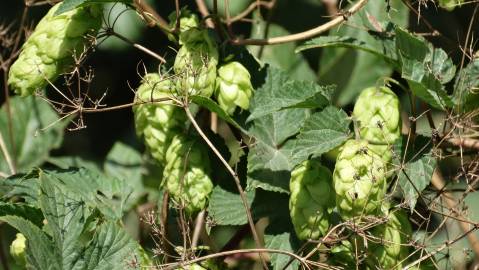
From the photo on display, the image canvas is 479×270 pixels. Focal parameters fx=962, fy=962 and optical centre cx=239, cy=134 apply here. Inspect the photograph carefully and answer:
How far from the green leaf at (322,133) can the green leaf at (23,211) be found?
34cm

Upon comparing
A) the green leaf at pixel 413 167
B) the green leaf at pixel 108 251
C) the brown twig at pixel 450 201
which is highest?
the green leaf at pixel 413 167

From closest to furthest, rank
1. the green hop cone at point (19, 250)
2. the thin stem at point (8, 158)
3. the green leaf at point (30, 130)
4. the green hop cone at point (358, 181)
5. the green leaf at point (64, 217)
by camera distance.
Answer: the green hop cone at point (358, 181)
the green leaf at point (64, 217)
the green hop cone at point (19, 250)
the thin stem at point (8, 158)
the green leaf at point (30, 130)

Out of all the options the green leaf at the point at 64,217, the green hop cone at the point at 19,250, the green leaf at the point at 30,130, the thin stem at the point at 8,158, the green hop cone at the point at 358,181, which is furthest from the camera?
the green leaf at the point at 30,130

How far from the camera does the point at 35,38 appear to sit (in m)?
1.18

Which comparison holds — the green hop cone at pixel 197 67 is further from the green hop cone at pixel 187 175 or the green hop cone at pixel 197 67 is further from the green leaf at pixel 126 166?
the green leaf at pixel 126 166

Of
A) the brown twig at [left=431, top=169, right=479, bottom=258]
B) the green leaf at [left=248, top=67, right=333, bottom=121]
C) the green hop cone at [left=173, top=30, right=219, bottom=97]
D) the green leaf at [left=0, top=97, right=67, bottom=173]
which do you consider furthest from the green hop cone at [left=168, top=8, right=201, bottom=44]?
the green leaf at [left=0, top=97, right=67, bottom=173]

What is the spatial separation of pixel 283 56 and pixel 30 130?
0.45 m

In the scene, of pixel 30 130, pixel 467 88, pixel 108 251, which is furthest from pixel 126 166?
pixel 467 88

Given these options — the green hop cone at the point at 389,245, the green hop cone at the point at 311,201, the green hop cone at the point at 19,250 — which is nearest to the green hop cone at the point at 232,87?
the green hop cone at the point at 311,201

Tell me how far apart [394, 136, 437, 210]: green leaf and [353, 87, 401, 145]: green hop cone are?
2 centimetres

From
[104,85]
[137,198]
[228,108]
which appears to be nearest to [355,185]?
[228,108]

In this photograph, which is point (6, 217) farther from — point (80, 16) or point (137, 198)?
point (137, 198)

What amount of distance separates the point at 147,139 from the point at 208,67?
14 cm

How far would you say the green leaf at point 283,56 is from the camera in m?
1.55
